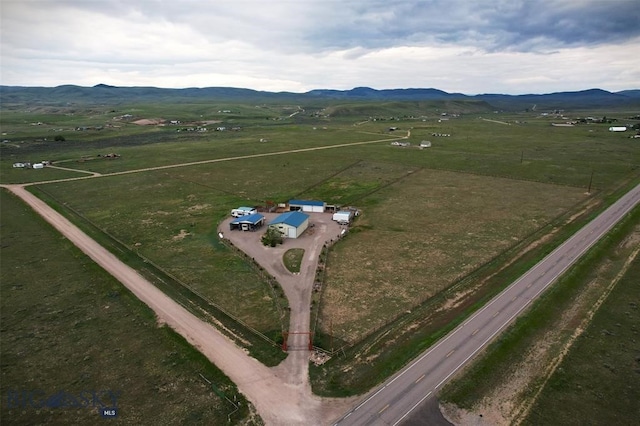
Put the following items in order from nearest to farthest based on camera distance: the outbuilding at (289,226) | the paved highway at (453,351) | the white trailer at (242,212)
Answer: the paved highway at (453,351), the outbuilding at (289,226), the white trailer at (242,212)

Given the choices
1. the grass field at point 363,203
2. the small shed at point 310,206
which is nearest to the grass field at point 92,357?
the grass field at point 363,203

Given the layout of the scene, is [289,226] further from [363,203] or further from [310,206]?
[363,203]

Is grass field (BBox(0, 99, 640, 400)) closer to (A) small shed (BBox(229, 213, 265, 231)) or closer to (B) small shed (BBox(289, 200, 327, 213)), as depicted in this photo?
(A) small shed (BBox(229, 213, 265, 231))

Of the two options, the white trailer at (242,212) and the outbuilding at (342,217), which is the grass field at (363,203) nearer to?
the white trailer at (242,212)

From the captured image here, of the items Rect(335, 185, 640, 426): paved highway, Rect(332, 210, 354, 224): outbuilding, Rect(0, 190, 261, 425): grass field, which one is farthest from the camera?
Rect(332, 210, 354, 224): outbuilding

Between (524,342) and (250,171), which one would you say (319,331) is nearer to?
(524,342)

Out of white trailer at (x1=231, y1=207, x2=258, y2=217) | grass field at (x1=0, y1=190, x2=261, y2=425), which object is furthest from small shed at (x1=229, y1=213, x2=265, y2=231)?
grass field at (x1=0, y1=190, x2=261, y2=425)
